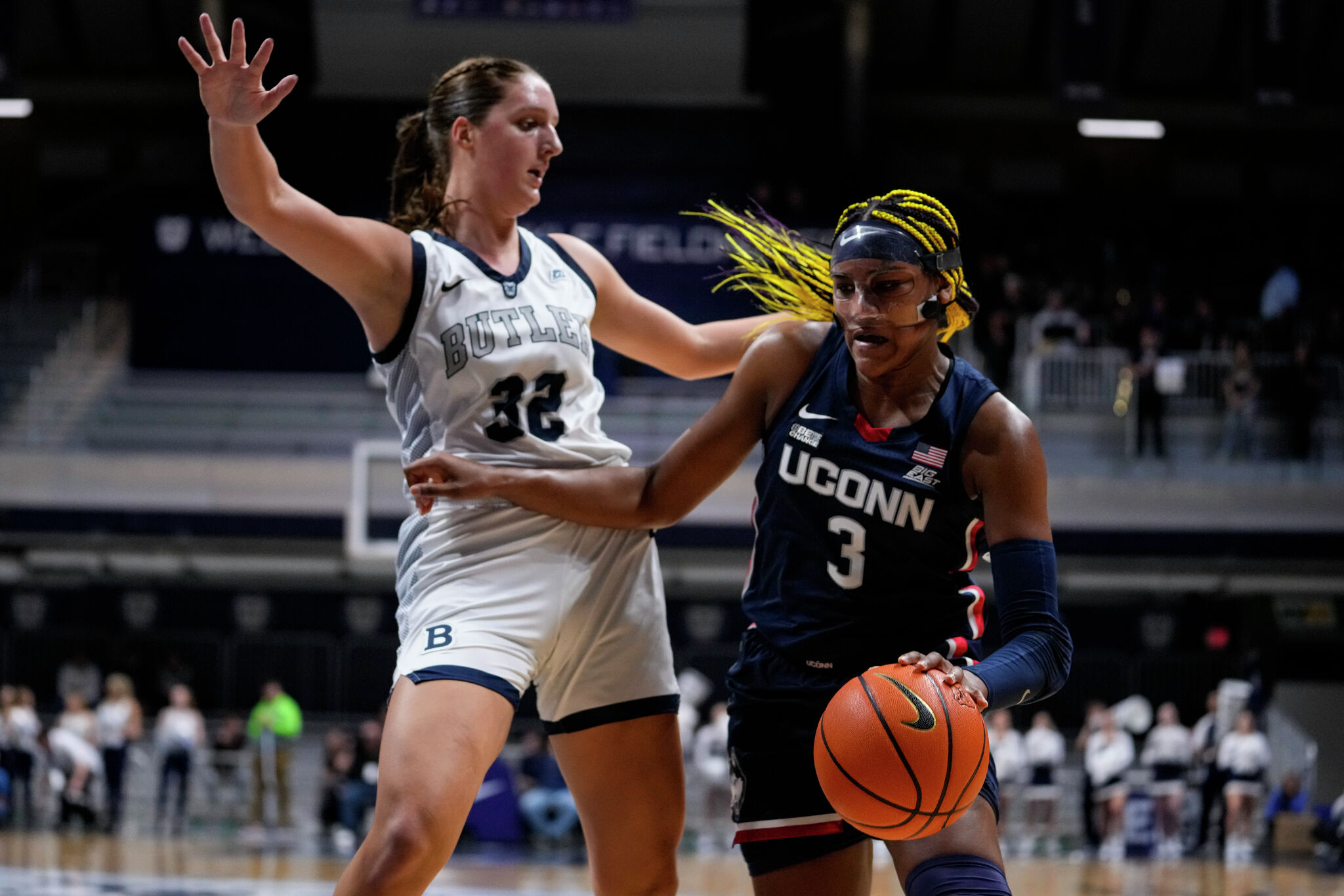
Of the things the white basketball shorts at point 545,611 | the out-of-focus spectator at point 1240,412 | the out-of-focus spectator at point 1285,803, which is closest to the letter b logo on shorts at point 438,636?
the white basketball shorts at point 545,611

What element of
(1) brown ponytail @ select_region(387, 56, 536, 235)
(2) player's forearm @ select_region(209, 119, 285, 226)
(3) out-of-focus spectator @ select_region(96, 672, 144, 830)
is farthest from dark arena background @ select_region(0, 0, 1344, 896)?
(2) player's forearm @ select_region(209, 119, 285, 226)

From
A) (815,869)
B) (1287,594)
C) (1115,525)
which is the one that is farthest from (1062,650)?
(1287,594)

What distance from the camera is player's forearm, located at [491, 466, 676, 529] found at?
11.1ft

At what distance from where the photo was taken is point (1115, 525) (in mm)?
17203

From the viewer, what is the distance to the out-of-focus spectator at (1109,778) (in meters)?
14.4

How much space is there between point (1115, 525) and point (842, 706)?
15.2 m

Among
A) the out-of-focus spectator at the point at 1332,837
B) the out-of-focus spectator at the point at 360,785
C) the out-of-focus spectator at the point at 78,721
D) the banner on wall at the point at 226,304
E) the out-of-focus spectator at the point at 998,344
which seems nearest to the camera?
the out-of-focus spectator at the point at 1332,837

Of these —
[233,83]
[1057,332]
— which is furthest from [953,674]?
[1057,332]

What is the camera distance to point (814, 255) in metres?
3.86

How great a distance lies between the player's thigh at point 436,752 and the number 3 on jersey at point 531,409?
627 mm

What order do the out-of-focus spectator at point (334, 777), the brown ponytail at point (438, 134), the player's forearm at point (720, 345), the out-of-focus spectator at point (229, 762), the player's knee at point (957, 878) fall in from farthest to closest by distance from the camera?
the out-of-focus spectator at point (229, 762), the out-of-focus spectator at point (334, 777), the player's forearm at point (720, 345), the brown ponytail at point (438, 134), the player's knee at point (957, 878)

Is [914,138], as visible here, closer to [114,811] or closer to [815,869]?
[114,811]

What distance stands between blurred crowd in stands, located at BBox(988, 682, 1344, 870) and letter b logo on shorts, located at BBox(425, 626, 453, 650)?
11.8 meters

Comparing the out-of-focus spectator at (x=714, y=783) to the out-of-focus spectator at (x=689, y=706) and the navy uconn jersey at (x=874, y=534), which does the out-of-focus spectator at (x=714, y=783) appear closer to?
the out-of-focus spectator at (x=689, y=706)
